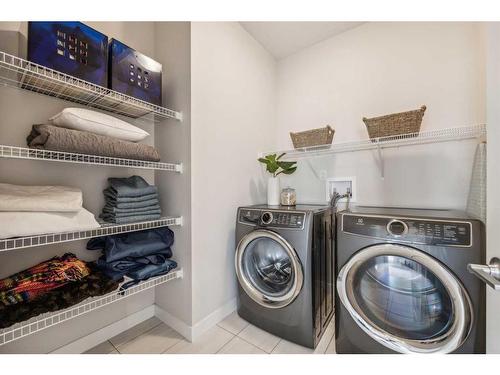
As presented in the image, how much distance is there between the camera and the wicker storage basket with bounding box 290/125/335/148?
1.70 meters

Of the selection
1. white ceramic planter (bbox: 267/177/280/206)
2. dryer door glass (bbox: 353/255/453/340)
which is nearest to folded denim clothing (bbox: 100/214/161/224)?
white ceramic planter (bbox: 267/177/280/206)

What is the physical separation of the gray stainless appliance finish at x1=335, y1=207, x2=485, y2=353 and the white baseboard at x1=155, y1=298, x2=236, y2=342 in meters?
0.80

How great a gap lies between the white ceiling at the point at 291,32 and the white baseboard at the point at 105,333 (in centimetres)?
246

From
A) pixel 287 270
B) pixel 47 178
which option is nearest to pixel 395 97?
pixel 287 270

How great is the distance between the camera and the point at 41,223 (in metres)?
0.87

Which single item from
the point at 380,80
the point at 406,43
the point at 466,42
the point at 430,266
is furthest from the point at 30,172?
the point at 466,42

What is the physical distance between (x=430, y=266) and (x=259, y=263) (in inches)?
39.0

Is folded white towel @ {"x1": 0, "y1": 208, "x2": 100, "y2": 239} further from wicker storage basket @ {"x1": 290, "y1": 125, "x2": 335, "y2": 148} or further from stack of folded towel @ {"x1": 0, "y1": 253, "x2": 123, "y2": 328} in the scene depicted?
wicker storage basket @ {"x1": 290, "y1": 125, "x2": 335, "y2": 148}

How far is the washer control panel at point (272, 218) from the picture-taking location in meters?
1.29

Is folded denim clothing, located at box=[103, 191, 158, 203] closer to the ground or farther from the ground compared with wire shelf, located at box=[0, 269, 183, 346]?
farther from the ground

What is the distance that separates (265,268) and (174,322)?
0.73 meters

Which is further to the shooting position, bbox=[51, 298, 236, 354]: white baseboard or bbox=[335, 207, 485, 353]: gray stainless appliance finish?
bbox=[51, 298, 236, 354]: white baseboard

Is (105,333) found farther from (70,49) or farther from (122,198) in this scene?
(70,49)
